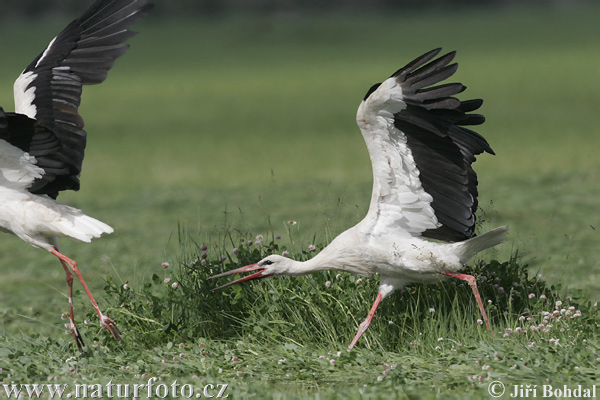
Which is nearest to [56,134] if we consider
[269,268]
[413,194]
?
[269,268]

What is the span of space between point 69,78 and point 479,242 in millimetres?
3320

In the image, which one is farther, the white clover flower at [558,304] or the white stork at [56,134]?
the white stork at [56,134]

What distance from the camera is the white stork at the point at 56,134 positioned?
6570mm

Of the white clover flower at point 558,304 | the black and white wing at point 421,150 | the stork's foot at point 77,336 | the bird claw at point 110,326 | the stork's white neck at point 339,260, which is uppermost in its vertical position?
the black and white wing at point 421,150

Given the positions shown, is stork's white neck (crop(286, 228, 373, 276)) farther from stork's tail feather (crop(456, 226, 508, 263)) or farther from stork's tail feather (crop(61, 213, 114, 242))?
stork's tail feather (crop(61, 213, 114, 242))

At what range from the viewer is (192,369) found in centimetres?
580

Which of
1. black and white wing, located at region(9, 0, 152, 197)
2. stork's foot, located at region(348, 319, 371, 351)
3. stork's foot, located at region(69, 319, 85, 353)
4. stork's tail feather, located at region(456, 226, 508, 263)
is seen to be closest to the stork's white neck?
stork's foot, located at region(348, 319, 371, 351)

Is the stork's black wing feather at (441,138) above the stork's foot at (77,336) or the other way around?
above

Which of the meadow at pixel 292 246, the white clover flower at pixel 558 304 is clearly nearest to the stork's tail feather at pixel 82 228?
the meadow at pixel 292 246

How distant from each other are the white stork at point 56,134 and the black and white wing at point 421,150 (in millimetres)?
1850

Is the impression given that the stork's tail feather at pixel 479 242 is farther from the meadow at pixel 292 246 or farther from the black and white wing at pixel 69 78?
the black and white wing at pixel 69 78

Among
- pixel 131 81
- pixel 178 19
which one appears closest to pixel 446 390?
pixel 131 81

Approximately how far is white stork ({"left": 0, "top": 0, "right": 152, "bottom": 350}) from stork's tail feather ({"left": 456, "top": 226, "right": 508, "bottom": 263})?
7.48 ft

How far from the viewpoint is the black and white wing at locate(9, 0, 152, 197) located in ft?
22.7
